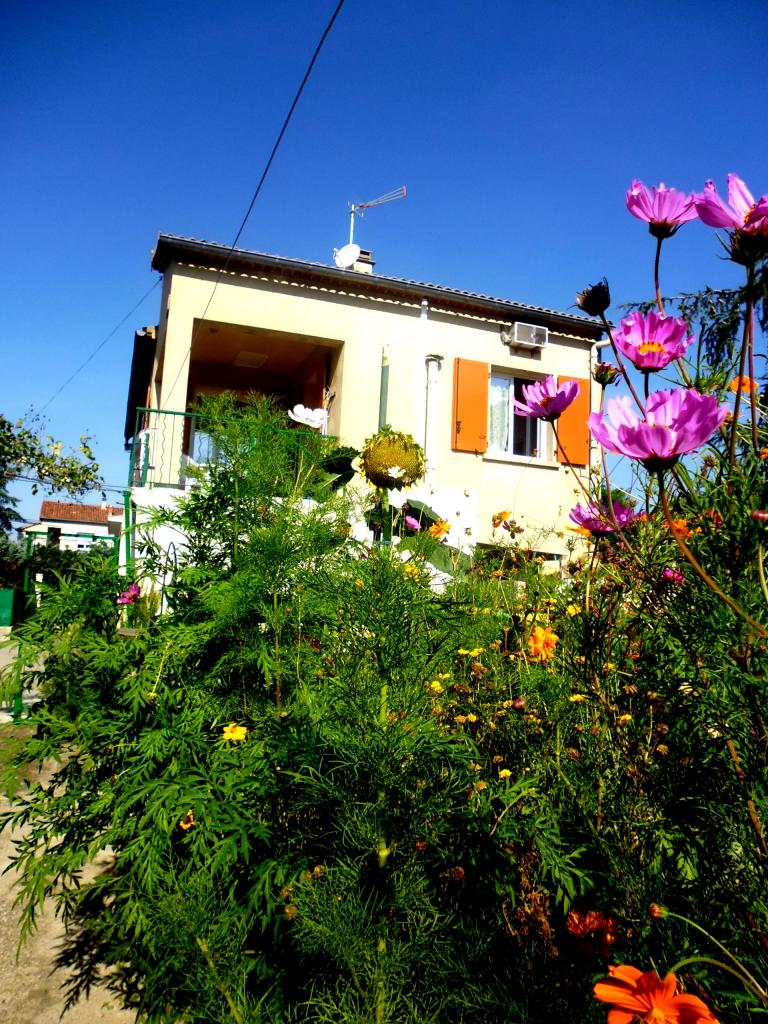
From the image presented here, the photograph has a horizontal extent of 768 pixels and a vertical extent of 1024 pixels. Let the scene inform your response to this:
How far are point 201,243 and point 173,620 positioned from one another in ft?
22.4

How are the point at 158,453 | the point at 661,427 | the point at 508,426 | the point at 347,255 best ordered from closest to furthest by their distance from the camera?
1. the point at 661,427
2. the point at 158,453
3. the point at 508,426
4. the point at 347,255

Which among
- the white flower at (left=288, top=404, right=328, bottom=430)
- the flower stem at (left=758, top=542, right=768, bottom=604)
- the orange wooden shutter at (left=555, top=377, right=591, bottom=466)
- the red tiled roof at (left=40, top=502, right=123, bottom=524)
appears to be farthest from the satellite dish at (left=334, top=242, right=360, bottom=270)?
the red tiled roof at (left=40, top=502, right=123, bottom=524)

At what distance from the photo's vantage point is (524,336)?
9766mm

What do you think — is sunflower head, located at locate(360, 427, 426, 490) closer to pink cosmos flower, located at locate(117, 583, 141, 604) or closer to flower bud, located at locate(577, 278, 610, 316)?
pink cosmos flower, located at locate(117, 583, 141, 604)

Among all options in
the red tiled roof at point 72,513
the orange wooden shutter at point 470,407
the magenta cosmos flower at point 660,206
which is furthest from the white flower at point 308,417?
the red tiled roof at point 72,513

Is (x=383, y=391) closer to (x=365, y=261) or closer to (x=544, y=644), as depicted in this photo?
(x=365, y=261)

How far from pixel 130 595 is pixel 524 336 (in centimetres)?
825

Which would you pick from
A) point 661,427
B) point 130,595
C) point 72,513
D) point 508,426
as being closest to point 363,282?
point 508,426

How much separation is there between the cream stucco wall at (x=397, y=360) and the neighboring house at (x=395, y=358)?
0.05ft

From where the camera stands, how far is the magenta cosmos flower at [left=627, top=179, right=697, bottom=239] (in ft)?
4.01

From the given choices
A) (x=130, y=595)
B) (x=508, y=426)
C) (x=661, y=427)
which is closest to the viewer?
(x=661, y=427)

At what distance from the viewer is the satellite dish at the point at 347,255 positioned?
33.5 ft

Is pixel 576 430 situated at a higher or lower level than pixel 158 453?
higher

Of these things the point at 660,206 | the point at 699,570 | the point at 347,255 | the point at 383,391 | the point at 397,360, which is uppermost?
the point at 347,255
